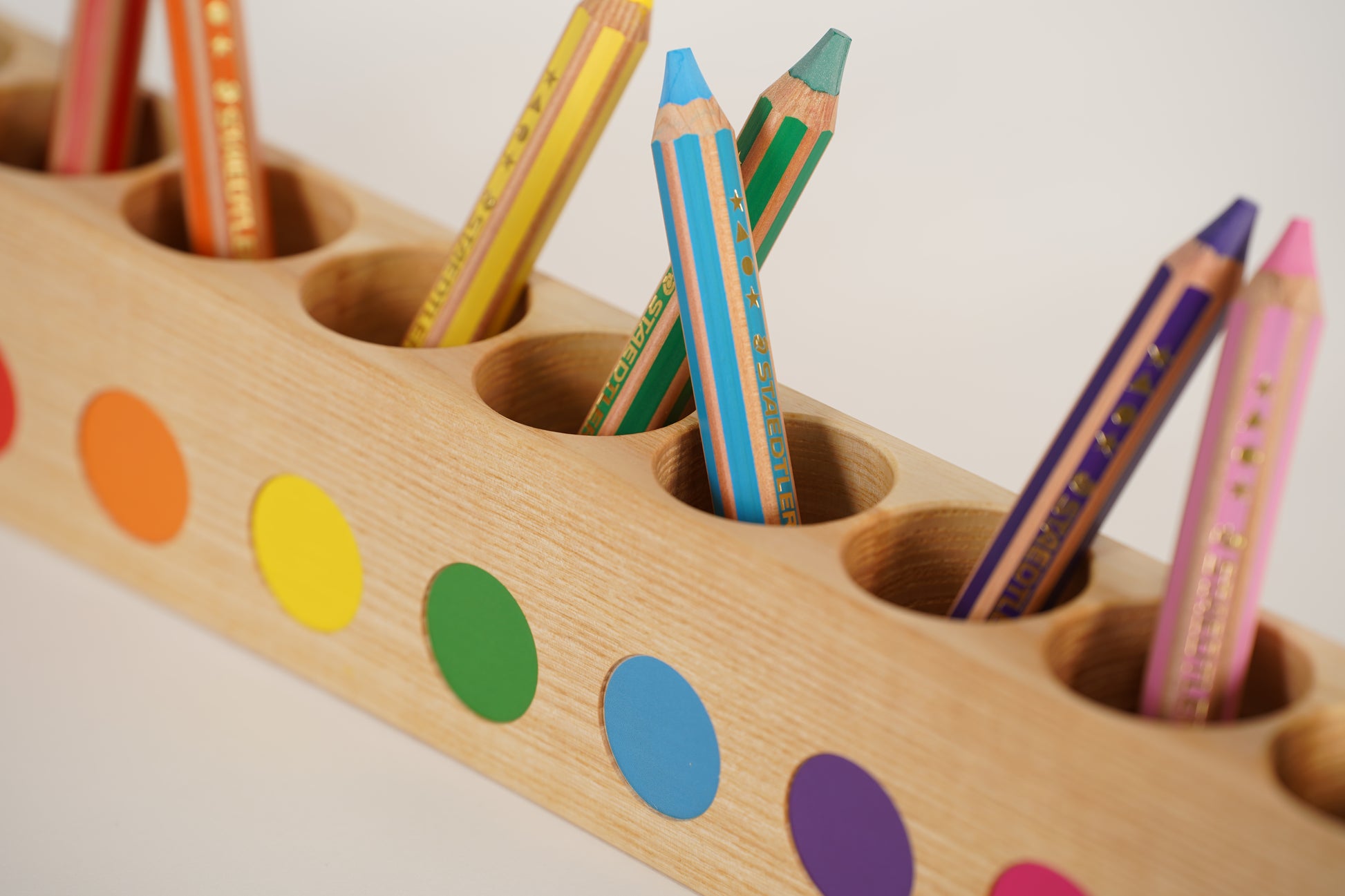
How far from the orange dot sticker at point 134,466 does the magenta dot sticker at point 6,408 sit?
31 millimetres

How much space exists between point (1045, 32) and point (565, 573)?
35 centimetres

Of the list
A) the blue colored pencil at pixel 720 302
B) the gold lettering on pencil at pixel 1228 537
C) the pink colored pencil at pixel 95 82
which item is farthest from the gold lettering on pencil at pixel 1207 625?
the pink colored pencil at pixel 95 82

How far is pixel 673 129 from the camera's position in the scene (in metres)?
0.36

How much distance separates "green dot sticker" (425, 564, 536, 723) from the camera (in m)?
0.42

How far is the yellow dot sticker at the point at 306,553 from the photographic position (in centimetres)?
45

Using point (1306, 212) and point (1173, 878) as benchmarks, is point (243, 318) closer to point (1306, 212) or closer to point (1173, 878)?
point (1173, 878)

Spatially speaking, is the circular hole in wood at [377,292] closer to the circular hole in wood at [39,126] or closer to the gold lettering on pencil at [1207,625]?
the circular hole in wood at [39,126]

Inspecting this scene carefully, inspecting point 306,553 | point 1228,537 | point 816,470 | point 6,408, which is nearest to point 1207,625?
point 1228,537

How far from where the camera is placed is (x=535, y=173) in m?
0.43

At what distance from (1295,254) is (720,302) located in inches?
5.1

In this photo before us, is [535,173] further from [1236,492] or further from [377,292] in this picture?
[1236,492]

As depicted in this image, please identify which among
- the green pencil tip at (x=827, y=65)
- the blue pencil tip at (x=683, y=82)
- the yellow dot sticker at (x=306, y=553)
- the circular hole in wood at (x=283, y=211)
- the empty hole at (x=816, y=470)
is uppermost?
the green pencil tip at (x=827, y=65)

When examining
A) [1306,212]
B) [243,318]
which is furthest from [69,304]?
[1306,212]

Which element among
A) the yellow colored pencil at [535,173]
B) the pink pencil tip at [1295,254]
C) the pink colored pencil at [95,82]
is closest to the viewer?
the pink pencil tip at [1295,254]
